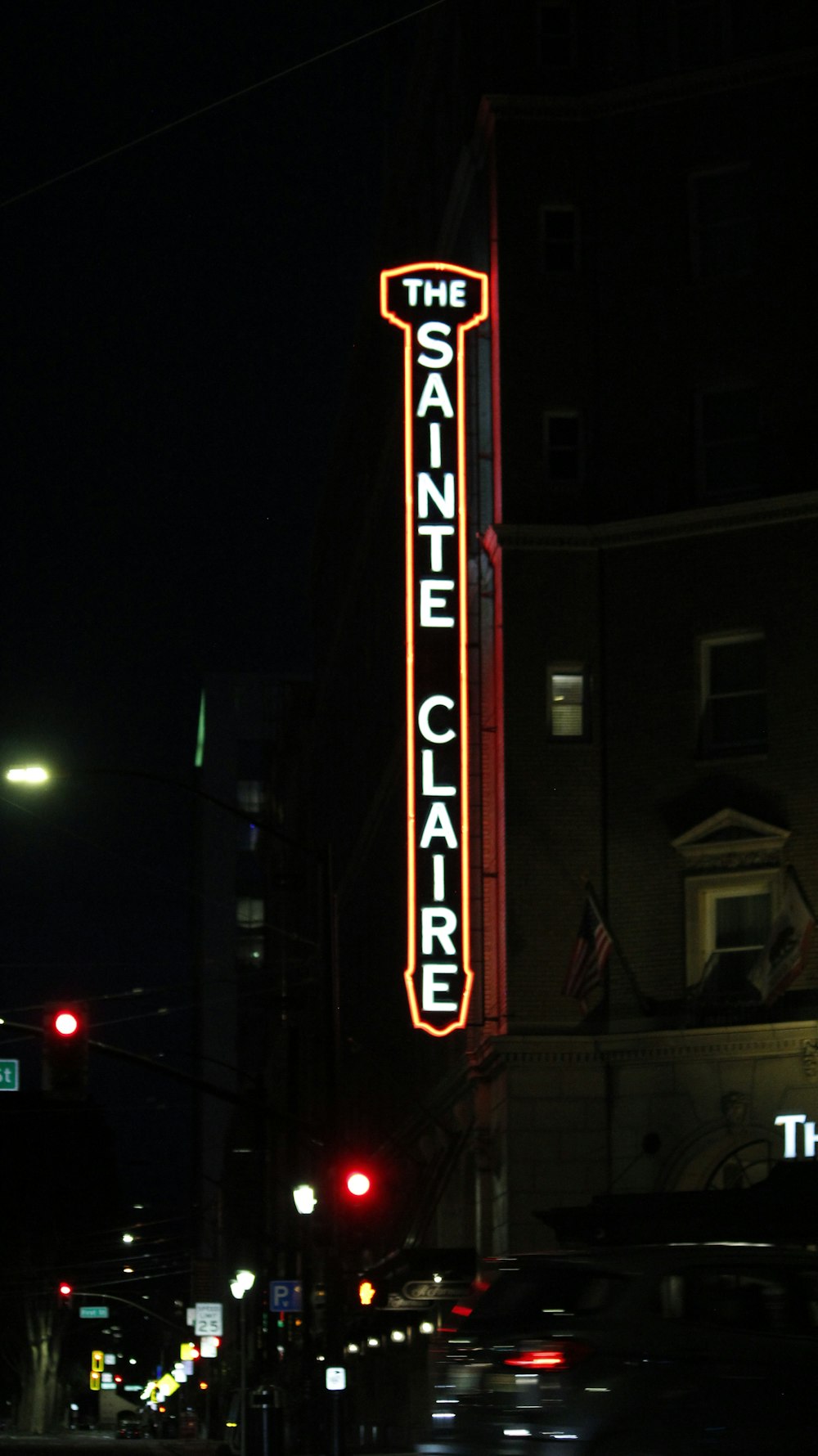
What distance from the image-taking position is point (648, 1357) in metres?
14.3

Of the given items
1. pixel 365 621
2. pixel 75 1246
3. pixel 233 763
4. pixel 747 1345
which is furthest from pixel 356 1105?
pixel 233 763

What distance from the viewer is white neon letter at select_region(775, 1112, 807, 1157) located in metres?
31.1

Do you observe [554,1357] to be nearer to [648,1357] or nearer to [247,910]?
[648,1357]

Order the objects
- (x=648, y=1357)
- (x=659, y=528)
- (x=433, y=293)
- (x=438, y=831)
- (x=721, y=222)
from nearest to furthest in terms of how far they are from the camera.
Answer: (x=648, y=1357), (x=438, y=831), (x=659, y=528), (x=433, y=293), (x=721, y=222)

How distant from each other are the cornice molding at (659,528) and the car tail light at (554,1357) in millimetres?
21523

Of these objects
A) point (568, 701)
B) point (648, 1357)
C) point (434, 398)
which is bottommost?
point (648, 1357)

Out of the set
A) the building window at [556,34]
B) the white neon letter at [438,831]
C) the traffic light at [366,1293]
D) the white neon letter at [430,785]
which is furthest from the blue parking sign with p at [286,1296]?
the building window at [556,34]

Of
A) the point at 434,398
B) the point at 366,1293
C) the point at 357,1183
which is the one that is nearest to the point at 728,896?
the point at 357,1183

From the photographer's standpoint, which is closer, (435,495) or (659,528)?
(435,495)

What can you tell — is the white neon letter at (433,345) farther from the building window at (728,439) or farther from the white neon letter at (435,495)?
the building window at (728,439)

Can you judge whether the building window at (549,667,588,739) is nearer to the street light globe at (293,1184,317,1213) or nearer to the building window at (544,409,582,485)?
the building window at (544,409,582,485)

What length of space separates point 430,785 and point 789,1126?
7.57 m

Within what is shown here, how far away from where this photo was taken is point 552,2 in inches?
1476

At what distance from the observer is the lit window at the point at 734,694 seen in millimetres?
33969
